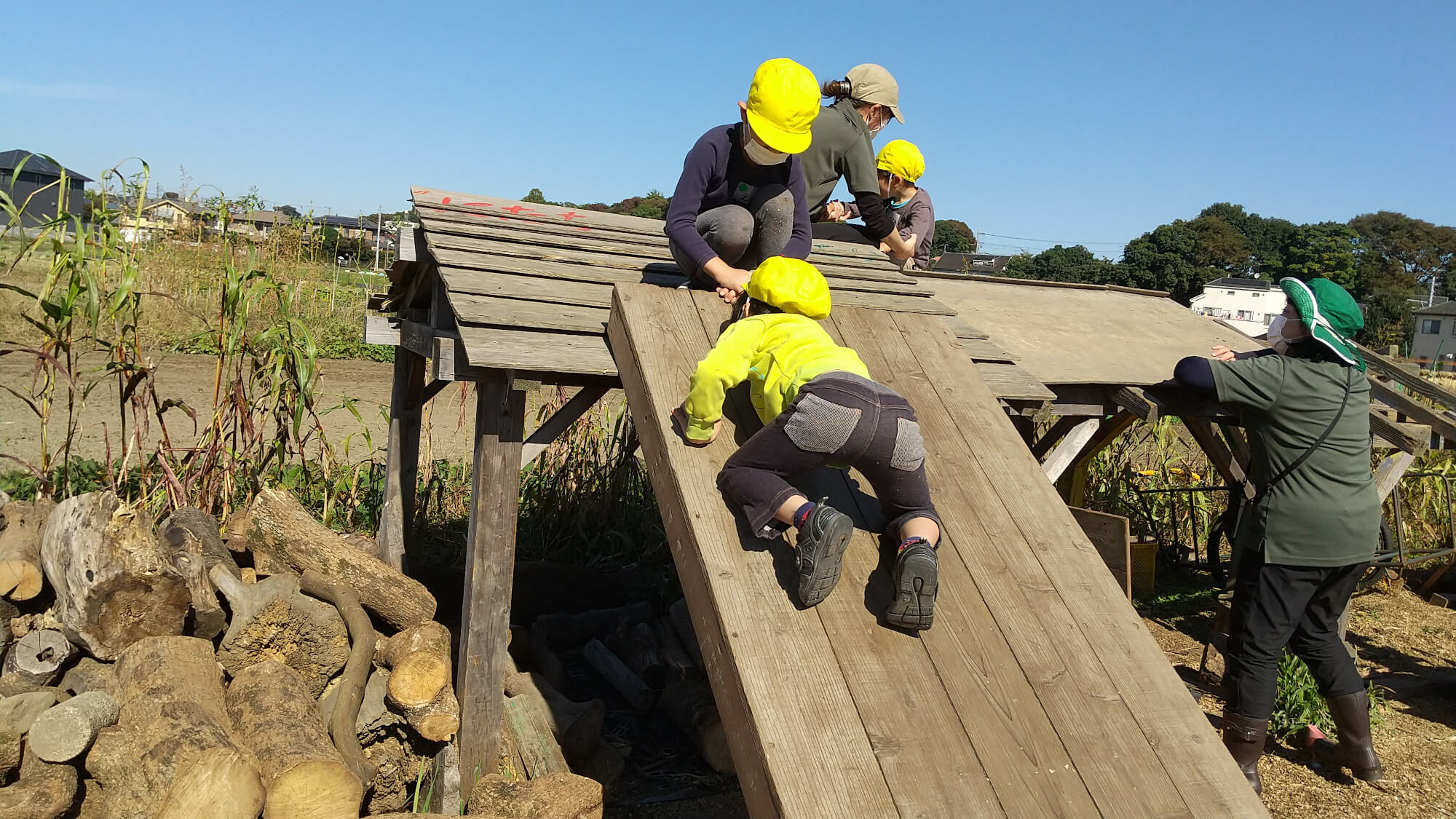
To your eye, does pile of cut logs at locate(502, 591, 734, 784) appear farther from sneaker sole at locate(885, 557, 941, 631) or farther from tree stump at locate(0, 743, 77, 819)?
sneaker sole at locate(885, 557, 941, 631)

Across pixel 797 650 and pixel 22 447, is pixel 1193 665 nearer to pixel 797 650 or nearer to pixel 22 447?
pixel 797 650

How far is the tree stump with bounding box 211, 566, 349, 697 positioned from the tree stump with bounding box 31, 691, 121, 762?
1.84 ft

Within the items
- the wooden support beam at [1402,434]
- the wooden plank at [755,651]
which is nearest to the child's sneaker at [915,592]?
the wooden plank at [755,651]

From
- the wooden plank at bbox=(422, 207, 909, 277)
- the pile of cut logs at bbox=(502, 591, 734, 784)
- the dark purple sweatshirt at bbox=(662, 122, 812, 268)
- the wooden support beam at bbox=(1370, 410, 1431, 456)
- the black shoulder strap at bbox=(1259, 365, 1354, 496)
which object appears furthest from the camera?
the wooden support beam at bbox=(1370, 410, 1431, 456)

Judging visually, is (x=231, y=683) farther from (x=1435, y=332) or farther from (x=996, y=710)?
(x=1435, y=332)

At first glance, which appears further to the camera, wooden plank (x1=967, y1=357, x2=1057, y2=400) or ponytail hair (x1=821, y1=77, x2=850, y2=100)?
ponytail hair (x1=821, y1=77, x2=850, y2=100)

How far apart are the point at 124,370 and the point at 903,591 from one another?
3689 millimetres

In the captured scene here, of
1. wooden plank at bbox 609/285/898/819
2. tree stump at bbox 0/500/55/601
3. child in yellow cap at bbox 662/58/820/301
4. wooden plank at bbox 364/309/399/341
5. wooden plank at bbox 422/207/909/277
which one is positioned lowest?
tree stump at bbox 0/500/55/601

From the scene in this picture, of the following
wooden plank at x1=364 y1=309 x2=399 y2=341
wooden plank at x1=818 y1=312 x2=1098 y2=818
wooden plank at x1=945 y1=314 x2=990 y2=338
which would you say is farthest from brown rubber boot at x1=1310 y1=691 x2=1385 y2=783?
wooden plank at x1=364 y1=309 x2=399 y2=341

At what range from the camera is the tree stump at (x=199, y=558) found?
3951mm

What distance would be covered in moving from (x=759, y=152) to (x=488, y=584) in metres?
2.11

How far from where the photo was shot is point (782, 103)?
12.3 feet

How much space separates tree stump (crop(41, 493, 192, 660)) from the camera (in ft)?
12.2

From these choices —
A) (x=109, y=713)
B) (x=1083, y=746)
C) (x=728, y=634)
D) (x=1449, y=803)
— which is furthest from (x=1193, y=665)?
(x=109, y=713)
